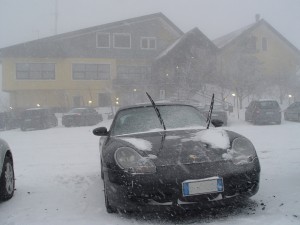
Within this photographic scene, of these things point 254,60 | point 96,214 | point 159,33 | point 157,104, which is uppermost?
point 159,33

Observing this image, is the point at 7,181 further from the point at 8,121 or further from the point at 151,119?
the point at 8,121

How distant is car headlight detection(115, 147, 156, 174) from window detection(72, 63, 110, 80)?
30.6m

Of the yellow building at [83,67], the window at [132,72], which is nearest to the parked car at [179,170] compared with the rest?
the yellow building at [83,67]

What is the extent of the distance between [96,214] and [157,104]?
1930 mm

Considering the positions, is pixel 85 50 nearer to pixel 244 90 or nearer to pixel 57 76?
pixel 57 76

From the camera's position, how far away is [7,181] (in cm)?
505

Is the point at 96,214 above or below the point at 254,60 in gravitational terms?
below

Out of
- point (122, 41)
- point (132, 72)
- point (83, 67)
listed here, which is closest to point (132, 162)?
point (83, 67)

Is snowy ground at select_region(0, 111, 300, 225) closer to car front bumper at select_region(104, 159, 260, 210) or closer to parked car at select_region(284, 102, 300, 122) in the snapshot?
car front bumper at select_region(104, 159, 260, 210)

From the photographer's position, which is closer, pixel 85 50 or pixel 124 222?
pixel 124 222

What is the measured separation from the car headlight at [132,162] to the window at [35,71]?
3088cm

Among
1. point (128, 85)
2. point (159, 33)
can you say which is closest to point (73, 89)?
point (128, 85)

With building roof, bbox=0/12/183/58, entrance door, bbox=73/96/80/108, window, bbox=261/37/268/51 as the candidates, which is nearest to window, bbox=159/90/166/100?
entrance door, bbox=73/96/80/108

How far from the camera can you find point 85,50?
33938mm
